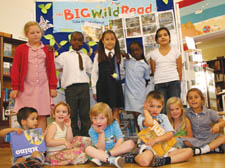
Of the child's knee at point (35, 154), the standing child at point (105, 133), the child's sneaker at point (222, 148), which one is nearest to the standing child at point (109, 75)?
the standing child at point (105, 133)

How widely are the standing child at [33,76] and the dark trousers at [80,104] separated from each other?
0.25 meters

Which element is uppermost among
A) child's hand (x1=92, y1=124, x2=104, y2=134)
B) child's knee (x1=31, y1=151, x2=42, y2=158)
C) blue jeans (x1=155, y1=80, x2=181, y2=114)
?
blue jeans (x1=155, y1=80, x2=181, y2=114)

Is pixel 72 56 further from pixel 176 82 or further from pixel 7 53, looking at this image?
pixel 7 53

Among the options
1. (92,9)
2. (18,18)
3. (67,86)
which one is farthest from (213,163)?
(18,18)

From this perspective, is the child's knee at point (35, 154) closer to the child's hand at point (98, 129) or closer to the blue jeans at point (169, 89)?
the child's hand at point (98, 129)

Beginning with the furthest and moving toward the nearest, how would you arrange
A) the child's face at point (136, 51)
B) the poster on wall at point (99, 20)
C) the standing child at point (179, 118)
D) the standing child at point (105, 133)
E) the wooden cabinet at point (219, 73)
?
the wooden cabinet at point (219, 73) → the poster on wall at point (99, 20) → the child's face at point (136, 51) → the standing child at point (179, 118) → the standing child at point (105, 133)

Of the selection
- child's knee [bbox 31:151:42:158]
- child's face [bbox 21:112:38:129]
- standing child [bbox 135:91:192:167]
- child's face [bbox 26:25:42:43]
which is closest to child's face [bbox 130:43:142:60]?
standing child [bbox 135:91:192:167]

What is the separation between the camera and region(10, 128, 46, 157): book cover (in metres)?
1.69

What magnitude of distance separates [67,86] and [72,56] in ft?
1.07

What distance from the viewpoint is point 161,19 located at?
9.56 feet

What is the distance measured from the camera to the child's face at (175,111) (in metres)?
2.08

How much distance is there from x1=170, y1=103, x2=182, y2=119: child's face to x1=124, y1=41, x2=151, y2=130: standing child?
0.40 m

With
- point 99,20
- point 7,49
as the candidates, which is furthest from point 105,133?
point 7,49

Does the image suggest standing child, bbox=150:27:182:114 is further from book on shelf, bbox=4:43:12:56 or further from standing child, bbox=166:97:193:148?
book on shelf, bbox=4:43:12:56
